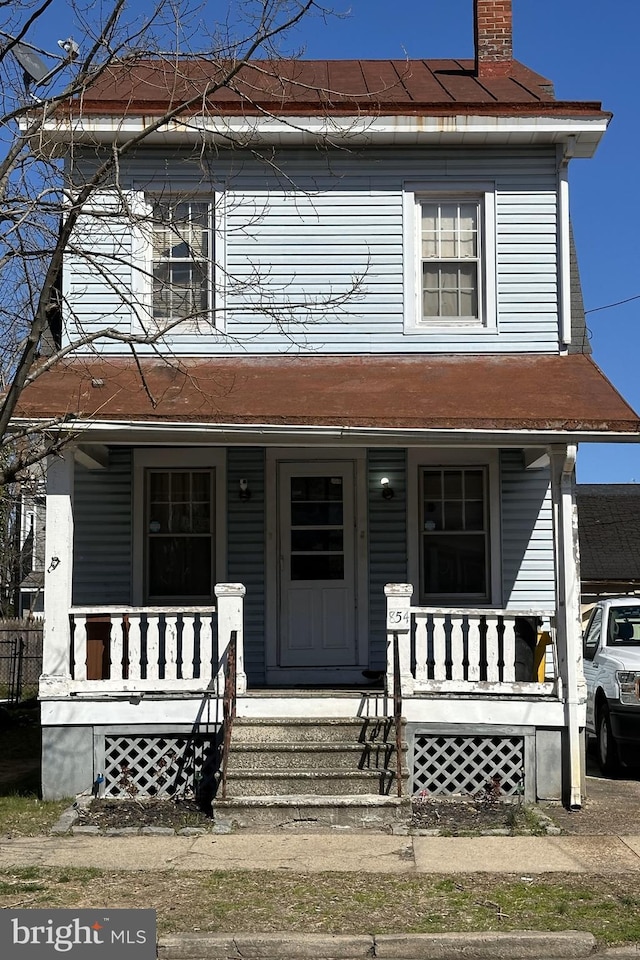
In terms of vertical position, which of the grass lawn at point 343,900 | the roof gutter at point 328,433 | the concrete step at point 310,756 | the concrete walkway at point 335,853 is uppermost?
the roof gutter at point 328,433

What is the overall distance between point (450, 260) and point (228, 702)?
5.79 m

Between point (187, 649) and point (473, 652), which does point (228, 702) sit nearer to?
point (187, 649)

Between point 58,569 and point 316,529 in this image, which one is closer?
point 58,569

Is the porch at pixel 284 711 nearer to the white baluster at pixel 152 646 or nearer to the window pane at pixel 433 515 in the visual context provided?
the white baluster at pixel 152 646

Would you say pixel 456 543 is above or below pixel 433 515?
below

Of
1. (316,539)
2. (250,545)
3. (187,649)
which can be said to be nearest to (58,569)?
(187,649)

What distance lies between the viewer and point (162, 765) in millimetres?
10844

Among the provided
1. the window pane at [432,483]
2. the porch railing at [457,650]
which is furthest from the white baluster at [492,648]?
the window pane at [432,483]

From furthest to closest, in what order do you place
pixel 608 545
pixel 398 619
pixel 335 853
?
pixel 608 545, pixel 398 619, pixel 335 853

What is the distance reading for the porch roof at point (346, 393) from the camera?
413 inches

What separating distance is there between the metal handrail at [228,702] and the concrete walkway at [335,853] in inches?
24.8

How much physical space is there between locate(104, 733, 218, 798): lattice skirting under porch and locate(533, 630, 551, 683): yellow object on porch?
323cm

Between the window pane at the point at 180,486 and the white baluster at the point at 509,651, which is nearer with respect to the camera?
the white baluster at the point at 509,651

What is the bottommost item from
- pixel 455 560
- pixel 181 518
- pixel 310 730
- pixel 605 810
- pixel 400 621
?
pixel 605 810
